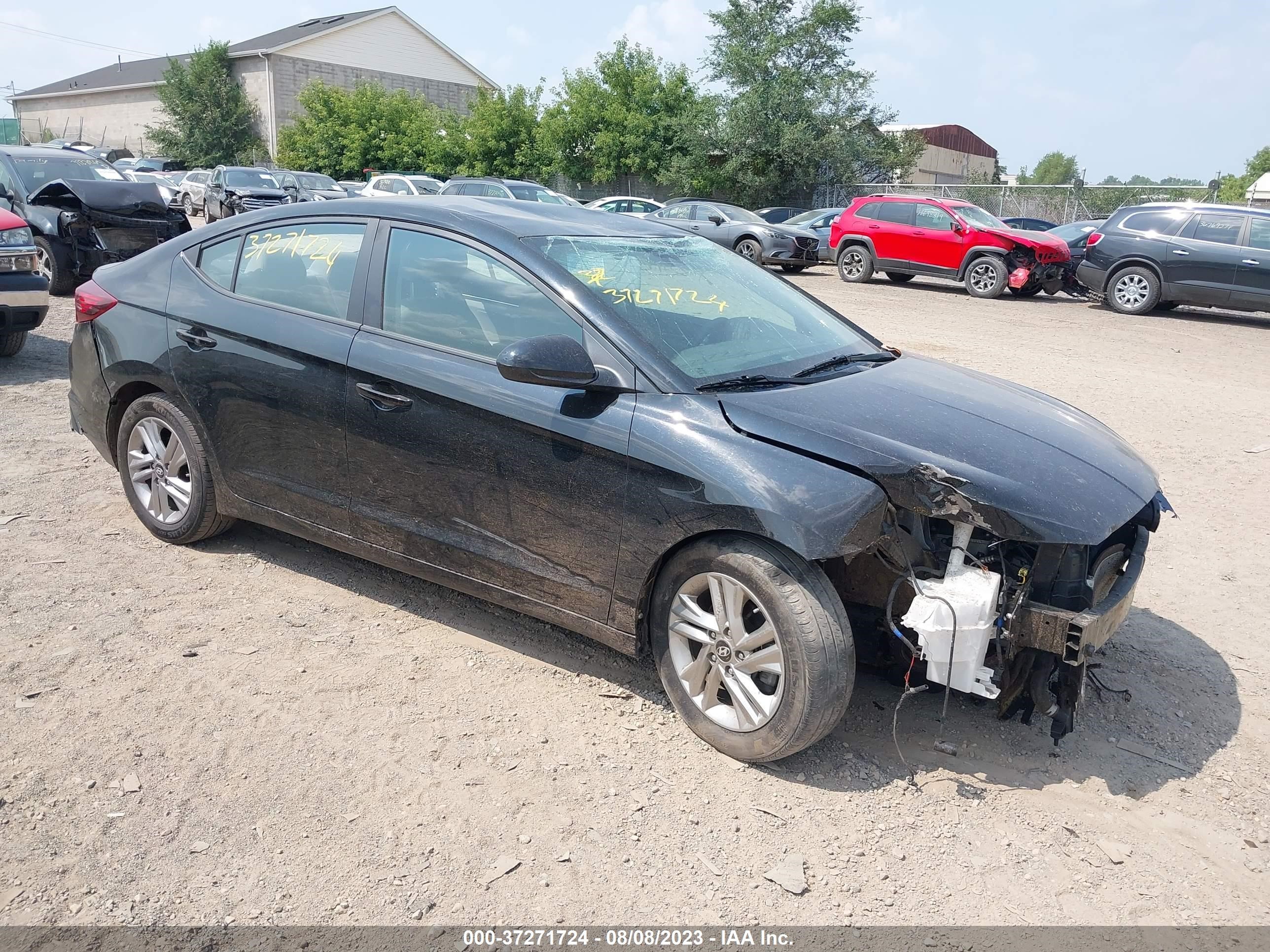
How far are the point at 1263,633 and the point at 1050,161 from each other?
5308 inches

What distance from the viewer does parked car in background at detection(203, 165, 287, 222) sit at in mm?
23922

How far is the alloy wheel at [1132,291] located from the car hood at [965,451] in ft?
45.8

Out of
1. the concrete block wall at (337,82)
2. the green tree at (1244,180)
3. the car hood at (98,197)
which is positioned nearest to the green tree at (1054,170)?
the green tree at (1244,180)

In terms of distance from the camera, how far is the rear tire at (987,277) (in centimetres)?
1803

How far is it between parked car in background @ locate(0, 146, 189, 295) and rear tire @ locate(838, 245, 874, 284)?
501 inches

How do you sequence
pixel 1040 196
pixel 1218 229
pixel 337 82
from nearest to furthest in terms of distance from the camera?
pixel 1218 229
pixel 1040 196
pixel 337 82

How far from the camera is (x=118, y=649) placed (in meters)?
3.87

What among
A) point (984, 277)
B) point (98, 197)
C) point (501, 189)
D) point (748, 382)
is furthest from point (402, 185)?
point (748, 382)

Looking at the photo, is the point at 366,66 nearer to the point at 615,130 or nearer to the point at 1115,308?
the point at 615,130

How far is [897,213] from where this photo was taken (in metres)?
19.6

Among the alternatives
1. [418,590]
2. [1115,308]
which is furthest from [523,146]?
[418,590]

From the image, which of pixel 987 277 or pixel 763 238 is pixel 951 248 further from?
pixel 763 238

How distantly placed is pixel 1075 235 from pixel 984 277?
3.76m

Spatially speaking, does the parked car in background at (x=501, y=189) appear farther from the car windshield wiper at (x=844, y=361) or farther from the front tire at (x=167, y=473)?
the car windshield wiper at (x=844, y=361)
